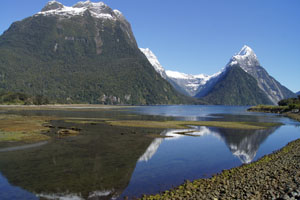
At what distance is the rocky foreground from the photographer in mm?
21688

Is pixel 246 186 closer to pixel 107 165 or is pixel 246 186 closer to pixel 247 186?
pixel 247 186

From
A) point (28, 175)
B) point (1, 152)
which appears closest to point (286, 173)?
point (28, 175)

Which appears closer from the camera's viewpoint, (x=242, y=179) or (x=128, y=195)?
(x=128, y=195)

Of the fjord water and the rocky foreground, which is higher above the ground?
the rocky foreground

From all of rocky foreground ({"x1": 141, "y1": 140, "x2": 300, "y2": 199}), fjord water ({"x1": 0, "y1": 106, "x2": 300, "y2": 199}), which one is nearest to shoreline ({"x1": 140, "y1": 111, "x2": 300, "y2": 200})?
rocky foreground ({"x1": 141, "y1": 140, "x2": 300, "y2": 199})

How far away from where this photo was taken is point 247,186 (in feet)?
79.0

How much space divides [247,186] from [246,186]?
0.49 ft

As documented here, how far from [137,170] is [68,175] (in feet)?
27.3

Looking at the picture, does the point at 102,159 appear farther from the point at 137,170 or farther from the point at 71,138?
the point at 71,138

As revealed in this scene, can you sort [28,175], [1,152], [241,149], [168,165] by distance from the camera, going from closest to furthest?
1. [28,175]
2. [168,165]
3. [1,152]
4. [241,149]

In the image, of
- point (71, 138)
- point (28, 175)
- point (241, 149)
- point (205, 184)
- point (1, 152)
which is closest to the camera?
point (205, 184)

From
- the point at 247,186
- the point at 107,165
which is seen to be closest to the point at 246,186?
the point at 247,186

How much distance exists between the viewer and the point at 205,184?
25.9 metres

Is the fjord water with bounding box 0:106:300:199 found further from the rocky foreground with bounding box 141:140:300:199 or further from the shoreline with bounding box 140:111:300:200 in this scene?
the rocky foreground with bounding box 141:140:300:199
